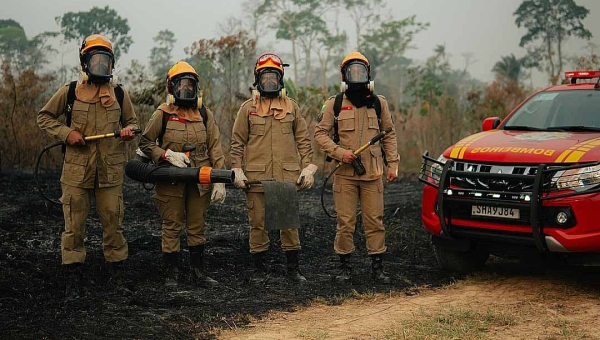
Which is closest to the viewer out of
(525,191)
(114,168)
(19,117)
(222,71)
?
(525,191)

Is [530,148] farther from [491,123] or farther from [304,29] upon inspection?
[304,29]

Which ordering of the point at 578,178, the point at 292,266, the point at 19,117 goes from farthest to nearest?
the point at 19,117 < the point at 292,266 < the point at 578,178

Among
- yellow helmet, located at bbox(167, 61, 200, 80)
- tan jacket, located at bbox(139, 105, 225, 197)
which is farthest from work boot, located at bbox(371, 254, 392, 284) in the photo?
yellow helmet, located at bbox(167, 61, 200, 80)

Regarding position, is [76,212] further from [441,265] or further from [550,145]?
[550,145]

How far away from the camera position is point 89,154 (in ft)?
20.1

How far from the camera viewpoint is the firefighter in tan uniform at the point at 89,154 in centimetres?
606

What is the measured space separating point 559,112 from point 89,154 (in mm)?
4409

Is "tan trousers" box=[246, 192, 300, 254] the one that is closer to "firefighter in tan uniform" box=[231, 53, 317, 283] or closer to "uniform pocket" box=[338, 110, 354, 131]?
"firefighter in tan uniform" box=[231, 53, 317, 283]

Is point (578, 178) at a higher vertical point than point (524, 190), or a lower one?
higher

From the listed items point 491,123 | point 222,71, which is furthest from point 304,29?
point 491,123

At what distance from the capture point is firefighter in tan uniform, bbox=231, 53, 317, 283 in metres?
6.67

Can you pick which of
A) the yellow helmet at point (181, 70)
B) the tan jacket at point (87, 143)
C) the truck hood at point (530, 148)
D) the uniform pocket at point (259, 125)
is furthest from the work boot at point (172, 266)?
the truck hood at point (530, 148)

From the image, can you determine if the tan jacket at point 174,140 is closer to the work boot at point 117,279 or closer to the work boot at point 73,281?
the work boot at point 117,279

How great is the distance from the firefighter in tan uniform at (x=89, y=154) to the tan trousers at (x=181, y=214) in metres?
0.40
